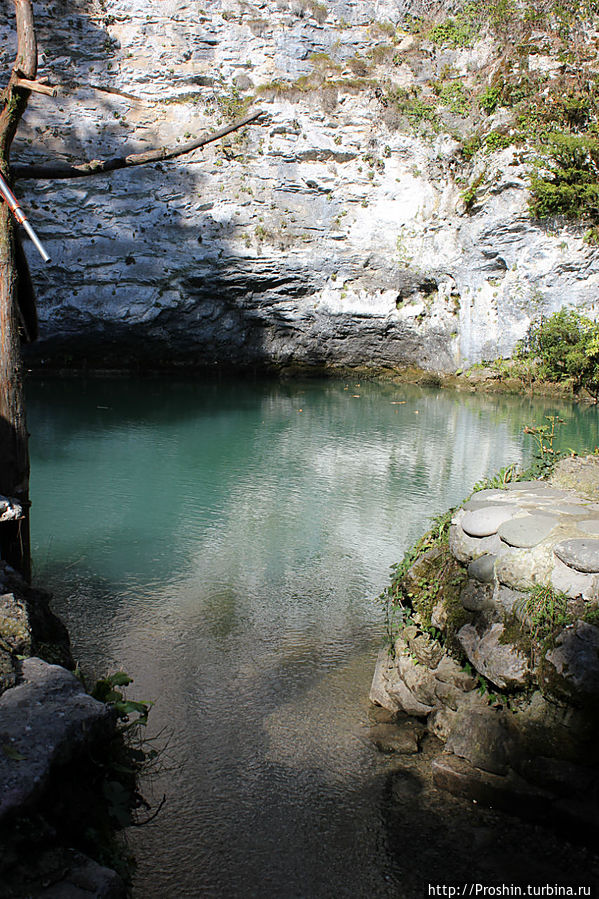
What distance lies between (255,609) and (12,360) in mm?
2802

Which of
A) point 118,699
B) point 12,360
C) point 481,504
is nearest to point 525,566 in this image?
point 481,504

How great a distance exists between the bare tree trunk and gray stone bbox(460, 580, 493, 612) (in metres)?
2.89

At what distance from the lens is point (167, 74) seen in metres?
20.9

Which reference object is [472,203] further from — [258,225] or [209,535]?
[209,535]

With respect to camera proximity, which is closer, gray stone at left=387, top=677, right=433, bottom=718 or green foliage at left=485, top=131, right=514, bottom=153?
gray stone at left=387, top=677, right=433, bottom=718

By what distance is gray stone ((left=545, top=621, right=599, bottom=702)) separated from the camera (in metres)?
3.07

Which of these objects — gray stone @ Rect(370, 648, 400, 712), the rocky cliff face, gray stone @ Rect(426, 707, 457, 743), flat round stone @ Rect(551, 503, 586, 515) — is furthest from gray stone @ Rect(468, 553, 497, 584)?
the rocky cliff face

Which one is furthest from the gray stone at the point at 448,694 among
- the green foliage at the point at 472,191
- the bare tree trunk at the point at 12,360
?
the green foliage at the point at 472,191

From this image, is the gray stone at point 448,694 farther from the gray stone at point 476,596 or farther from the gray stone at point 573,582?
the gray stone at point 573,582

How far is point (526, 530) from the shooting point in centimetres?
375

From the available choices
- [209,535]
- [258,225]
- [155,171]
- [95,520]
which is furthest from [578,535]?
[155,171]

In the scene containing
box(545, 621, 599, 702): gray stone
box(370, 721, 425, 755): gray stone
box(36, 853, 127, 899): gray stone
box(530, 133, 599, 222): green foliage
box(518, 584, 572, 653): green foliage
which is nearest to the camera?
box(36, 853, 127, 899): gray stone

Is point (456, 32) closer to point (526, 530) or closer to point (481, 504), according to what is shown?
point (481, 504)

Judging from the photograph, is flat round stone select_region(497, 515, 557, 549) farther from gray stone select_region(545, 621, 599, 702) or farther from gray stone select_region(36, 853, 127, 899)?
gray stone select_region(36, 853, 127, 899)
